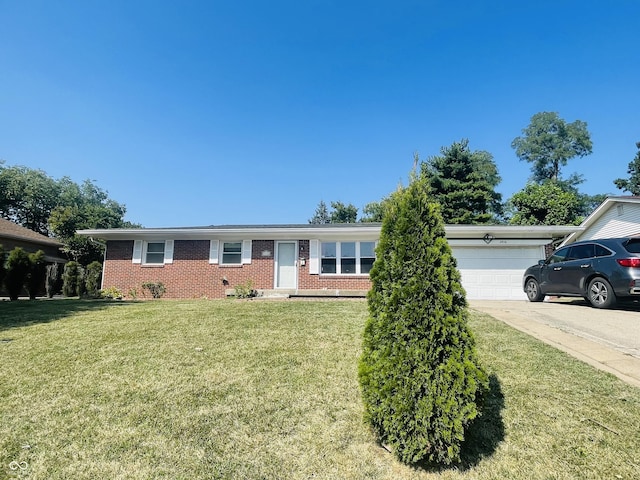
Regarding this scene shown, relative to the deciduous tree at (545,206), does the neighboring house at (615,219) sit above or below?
below

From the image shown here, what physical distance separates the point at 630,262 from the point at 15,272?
17821mm

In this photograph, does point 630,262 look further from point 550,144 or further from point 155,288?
point 550,144

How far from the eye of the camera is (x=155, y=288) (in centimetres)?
1294

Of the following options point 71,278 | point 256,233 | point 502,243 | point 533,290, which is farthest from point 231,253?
point 533,290

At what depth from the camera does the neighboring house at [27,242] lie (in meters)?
Answer: 17.7

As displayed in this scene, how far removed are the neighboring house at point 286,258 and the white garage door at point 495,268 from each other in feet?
0.11

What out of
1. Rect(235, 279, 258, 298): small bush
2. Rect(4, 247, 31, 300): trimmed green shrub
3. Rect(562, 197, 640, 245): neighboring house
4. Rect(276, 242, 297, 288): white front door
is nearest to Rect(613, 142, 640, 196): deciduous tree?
Rect(562, 197, 640, 245): neighboring house

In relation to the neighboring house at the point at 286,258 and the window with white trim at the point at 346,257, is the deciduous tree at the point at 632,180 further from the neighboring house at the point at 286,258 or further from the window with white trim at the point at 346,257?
the window with white trim at the point at 346,257

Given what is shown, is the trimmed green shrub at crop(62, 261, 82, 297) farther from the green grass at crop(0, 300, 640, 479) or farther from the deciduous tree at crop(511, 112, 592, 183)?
the deciduous tree at crop(511, 112, 592, 183)

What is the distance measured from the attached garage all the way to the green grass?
7900 mm

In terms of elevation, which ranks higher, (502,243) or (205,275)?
(502,243)

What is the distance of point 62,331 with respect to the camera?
548cm

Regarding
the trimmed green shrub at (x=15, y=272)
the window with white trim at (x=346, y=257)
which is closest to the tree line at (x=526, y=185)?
the window with white trim at (x=346, y=257)

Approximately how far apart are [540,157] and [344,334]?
129ft
